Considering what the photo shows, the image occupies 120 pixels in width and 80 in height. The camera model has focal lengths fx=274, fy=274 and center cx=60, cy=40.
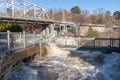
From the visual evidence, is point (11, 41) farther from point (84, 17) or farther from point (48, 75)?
point (84, 17)

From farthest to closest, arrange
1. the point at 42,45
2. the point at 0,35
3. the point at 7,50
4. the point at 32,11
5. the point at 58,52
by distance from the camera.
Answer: the point at 32,11, the point at 58,52, the point at 42,45, the point at 0,35, the point at 7,50

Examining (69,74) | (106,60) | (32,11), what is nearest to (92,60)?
(106,60)

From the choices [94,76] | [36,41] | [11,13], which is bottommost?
[94,76]

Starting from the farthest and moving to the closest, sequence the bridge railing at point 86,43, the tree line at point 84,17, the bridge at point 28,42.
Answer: the tree line at point 84,17, the bridge railing at point 86,43, the bridge at point 28,42

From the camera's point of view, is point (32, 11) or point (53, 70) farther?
point (32, 11)

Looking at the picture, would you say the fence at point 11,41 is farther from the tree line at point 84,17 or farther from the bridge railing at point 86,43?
the tree line at point 84,17

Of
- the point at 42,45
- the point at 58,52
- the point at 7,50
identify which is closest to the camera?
the point at 7,50

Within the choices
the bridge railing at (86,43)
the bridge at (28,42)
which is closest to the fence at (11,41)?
the bridge at (28,42)

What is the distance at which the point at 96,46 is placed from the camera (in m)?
27.4

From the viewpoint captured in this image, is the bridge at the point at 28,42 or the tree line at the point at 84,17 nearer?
the bridge at the point at 28,42

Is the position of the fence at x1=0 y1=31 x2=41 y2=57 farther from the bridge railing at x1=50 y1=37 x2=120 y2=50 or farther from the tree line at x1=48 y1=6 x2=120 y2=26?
the tree line at x1=48 y1=6 x2=120 y2=26

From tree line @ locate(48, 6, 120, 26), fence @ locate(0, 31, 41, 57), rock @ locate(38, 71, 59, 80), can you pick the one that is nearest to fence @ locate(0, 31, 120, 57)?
fence @ locate(0, 31, 41, 57)

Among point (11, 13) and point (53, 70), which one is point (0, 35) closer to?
point (53, 70)

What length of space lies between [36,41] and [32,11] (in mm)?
23199
